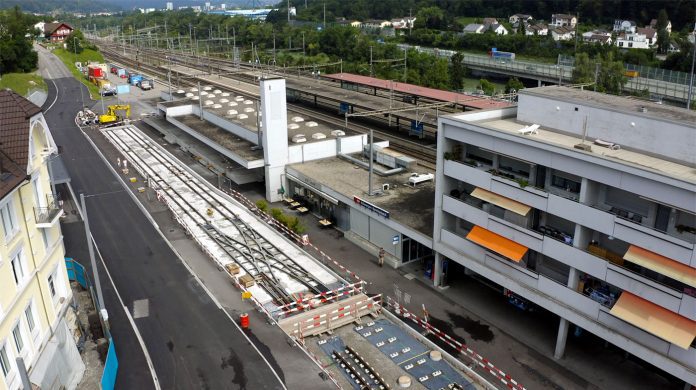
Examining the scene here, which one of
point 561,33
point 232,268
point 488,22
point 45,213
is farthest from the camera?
point 488,22

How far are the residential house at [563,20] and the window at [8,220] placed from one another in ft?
517

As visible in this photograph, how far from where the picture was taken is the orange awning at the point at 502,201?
92.1ft

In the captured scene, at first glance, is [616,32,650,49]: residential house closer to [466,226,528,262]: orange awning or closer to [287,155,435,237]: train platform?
[287,155,435,237]: train platform

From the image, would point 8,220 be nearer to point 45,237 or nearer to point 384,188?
point 45,237

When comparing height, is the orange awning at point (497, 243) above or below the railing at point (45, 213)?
below

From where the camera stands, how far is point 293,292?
110ft

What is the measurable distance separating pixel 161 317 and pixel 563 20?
516 ft

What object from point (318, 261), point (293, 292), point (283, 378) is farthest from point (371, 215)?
point (283, 378)

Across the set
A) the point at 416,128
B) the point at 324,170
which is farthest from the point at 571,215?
the point at 416,128

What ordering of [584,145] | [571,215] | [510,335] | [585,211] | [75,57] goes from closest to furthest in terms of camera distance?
[585,211] < [571,215] < [584,145] < [510,335] < [75,57]

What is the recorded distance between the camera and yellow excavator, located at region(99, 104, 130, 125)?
7931 centimetres

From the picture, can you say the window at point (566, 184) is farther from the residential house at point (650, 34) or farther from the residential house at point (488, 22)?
the residential house at point (488, 22)

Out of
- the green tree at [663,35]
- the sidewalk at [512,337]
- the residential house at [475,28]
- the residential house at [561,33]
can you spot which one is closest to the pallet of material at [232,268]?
the sidewalk at [512,337]

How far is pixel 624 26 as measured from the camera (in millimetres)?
136125
